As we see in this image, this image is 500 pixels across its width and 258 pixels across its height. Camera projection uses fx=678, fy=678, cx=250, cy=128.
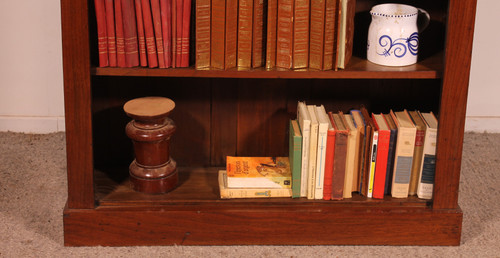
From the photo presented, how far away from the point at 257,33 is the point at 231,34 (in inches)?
2.9

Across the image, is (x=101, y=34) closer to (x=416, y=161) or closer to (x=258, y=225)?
(x=258, y=225)

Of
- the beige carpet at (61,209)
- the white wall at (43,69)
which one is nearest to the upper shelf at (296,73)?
the beige carpet at (61,209)

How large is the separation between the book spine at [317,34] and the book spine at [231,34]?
205 mm

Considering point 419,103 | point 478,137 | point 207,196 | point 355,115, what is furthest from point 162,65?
point 478,137

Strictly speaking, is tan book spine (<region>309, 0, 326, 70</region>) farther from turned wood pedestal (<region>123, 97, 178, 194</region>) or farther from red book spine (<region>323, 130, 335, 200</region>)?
turned wood pedestal (<region>123, 97, 178, 194</region>)

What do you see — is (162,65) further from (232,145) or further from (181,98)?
(232,145)

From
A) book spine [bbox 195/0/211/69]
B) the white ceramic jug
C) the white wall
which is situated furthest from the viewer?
the white wall

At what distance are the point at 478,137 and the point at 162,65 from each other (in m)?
1.52

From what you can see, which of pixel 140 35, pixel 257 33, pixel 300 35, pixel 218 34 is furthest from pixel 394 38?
pixel 140 35

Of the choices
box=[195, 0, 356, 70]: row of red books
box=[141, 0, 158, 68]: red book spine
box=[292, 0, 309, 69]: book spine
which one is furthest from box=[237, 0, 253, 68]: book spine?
box=[141, 0, 158, 68]: red book spine

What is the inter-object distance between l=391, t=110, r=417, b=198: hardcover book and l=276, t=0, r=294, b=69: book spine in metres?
0.38

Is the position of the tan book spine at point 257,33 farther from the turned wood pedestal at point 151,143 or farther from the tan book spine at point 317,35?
the turned wood pedestal at point 151,143

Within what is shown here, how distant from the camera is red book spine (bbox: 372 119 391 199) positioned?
191cm

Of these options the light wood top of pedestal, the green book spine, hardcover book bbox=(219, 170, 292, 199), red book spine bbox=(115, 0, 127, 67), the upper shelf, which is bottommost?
hardcover book bbox=(219, 170, 292, 199)
